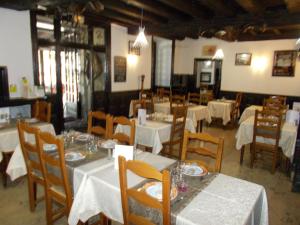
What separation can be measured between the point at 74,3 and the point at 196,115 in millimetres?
3193

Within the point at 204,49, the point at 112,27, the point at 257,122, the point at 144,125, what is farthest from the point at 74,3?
the point at 204,49

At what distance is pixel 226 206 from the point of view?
136 cm

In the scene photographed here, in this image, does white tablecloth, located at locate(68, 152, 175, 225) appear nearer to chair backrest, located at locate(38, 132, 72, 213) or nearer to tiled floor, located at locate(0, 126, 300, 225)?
chair backrest, located at locate(38, 132, 72, 213)

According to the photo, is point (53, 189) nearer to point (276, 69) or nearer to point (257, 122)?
point (257, 122)

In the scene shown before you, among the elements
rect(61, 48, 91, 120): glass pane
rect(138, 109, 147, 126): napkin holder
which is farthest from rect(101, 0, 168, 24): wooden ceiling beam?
rect(138, 109, 147, 126): napkin holder

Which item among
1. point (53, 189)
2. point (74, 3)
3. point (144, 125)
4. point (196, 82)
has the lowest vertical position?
point (53, 189)

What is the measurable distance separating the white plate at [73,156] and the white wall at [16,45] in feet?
8.80

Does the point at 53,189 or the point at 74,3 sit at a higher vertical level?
the point at 74,3

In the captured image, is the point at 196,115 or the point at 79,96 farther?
the point at 79,96

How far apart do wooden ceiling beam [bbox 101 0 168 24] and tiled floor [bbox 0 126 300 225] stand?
3225 mm

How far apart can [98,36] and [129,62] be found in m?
1.20

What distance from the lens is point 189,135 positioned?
2070 mm

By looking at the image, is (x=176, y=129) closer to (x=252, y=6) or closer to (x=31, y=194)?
(x=31, y=194)

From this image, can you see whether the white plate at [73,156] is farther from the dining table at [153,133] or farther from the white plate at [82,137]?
the dining table at [153,133]
